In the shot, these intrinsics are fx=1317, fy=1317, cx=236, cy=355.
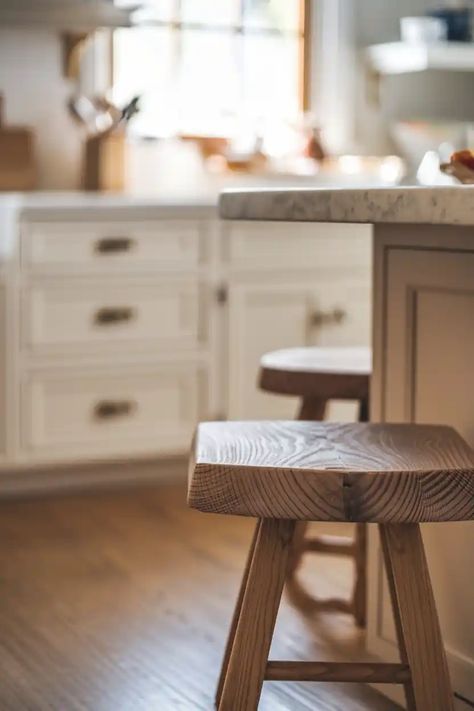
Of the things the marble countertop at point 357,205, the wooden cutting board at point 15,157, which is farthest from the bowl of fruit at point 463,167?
the wooden cutting board at point 15,157

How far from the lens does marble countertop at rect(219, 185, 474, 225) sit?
1.66 m

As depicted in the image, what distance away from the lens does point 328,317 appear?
159 inches

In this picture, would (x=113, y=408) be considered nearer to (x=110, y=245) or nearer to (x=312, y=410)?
(x=110, y=245)

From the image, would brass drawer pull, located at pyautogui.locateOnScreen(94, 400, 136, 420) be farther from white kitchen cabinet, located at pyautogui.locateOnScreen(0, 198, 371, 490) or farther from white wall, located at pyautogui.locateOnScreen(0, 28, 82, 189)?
white wall, located at pyautogui.locateOnScreen(0, 28, 82, 189)

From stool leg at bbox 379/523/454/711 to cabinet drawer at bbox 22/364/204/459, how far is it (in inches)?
81.9

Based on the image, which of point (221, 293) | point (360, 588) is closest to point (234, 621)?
point (360, 588)

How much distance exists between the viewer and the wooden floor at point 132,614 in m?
2.22

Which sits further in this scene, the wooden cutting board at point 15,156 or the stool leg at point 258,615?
the wooden cutting board at point 15,156

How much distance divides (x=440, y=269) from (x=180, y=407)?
1.89 metres

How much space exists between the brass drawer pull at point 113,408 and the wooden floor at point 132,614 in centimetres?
27

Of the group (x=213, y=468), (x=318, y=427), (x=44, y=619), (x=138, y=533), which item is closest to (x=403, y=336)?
(x=318, y=427)

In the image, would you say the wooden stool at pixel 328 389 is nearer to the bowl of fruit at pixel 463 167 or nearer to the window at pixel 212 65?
the bowl of fruit at pixel 463 167

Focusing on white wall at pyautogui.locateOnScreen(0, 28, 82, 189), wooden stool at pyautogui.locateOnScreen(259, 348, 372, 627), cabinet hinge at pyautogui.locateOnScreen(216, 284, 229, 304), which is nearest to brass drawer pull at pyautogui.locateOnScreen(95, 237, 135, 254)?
cabinet hinge at pyautogui.locateOnScreen(216, 284, 229, 304)

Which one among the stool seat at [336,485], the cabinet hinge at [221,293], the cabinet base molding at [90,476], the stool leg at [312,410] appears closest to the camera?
the stool seat at [336,485]
